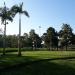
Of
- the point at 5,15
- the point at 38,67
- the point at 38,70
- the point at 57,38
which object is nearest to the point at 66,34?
the point at 57,38

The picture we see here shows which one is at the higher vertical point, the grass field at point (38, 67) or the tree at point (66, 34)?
the tree at point (66, 34)

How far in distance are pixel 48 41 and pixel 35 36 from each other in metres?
22.6

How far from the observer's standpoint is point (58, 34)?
132 m

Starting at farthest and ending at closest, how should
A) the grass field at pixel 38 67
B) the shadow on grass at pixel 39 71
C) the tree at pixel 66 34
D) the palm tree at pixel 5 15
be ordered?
the tree at pixel 66 34 → the palm tree at pixel 5 15 → the grass field at pixel 38 67 → the shadow on grass at pixel 39 71

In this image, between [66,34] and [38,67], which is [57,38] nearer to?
[66,34]

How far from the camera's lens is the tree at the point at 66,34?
124 meters

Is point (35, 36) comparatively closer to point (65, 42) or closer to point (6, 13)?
point (65, 42)

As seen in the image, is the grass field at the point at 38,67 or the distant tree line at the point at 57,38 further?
the distant tree line at the point at 57,38

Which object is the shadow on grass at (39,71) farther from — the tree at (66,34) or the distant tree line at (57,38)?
the tree at (66,34)

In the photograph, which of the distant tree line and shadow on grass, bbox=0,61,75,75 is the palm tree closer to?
shadow on grass, bbox=0,61,75,75

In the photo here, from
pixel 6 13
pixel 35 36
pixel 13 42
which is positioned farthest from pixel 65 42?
pixel 6 13

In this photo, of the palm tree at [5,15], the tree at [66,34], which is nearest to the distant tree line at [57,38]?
the tree at [66,34]

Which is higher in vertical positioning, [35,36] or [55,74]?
[35,36]

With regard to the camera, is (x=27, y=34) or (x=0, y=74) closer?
(x=0, y=74)
